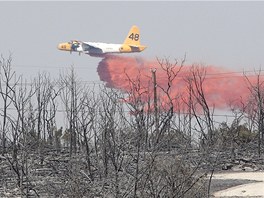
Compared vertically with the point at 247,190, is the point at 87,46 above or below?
above

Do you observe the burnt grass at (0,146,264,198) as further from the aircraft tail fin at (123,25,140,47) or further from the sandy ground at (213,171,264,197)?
the aircraft tail fin at (123,25,140,47)

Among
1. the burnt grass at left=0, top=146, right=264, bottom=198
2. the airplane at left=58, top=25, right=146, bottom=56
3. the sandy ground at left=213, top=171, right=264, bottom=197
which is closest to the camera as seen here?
the burnt grass at left=0, top=146, right=264, bottom=198

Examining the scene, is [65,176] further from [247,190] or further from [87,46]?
[87,46]

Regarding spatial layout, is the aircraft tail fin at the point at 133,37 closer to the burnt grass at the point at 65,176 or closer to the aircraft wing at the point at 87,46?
the aircraft wing at the point at 87,46

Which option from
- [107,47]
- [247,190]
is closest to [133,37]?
[107,47]

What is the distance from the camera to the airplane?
48.9 m

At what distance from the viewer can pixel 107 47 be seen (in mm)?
50375

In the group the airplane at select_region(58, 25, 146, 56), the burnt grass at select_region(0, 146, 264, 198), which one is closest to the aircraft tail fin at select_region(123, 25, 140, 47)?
the airplane at select_region(58, 25, 146, 56)

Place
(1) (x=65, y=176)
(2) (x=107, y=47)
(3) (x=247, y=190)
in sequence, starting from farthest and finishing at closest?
1. (2) (x=107, y=47)
2. (3) (x=247, y=190)
3. (1) (x=65, y=176)

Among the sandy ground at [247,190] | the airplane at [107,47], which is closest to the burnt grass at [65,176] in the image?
the sandy ground at [247,190]

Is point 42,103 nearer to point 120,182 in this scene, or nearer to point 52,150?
point 52,150

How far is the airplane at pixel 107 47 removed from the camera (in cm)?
4894

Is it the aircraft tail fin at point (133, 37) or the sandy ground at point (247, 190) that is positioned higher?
the aircraft tail fin at point (133, 37)

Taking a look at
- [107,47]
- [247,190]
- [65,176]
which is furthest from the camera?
[107,47]
